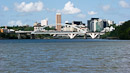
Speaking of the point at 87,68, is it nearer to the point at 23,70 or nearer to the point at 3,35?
the point at 23,70

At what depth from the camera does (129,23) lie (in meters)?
170

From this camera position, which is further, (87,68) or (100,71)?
(87,68)

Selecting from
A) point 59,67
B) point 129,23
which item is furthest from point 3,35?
point 59,67

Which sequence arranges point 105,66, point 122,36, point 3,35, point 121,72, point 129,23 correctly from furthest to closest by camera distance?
1. point 3,35
2. point 129,23
3. point 122,36
4. point 105,66
5. point 121,72

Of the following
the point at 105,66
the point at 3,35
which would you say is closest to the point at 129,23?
the point at 3,35

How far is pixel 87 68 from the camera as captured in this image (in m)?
26.3

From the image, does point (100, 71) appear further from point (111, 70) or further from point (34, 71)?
point (34, 71)

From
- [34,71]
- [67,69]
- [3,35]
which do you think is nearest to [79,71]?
[67,69]

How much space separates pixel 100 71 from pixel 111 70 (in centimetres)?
88

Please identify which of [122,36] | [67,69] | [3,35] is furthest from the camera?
[3,35]

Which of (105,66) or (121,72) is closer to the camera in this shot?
(121,72)

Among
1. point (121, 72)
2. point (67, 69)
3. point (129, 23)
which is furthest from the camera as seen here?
point (129, 23)

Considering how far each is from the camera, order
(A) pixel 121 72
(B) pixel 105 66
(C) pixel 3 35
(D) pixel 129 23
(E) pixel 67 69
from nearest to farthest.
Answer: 1. (A) pixel 121 72
2. (E) pixel 67 69
3. (B) pixel 105 66
4. (D) pixel 129 23
5. (C) pixel 3 35

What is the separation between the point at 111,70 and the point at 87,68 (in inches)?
76.3
